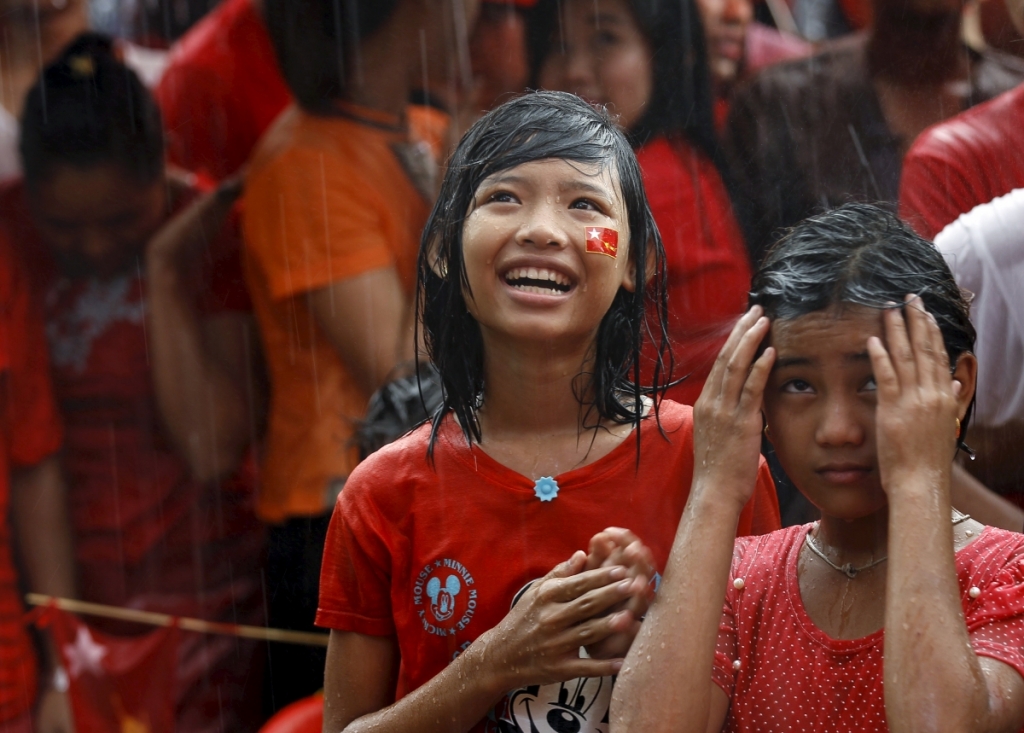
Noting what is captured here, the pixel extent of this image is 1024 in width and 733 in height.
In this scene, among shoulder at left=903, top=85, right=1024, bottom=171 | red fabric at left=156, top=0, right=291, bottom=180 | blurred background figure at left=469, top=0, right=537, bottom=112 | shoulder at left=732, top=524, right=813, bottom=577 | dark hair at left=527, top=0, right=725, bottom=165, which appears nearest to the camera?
shoulder at left=732, top=524, right=813, bottom=577

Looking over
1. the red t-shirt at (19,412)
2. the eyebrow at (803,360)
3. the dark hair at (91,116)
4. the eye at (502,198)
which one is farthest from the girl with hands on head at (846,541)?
the red t-shirt at (19,412)

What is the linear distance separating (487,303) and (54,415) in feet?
5.03

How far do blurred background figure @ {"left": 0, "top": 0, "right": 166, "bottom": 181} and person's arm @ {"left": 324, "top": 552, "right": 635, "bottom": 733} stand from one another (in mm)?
1610

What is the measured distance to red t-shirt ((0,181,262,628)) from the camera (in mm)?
2684

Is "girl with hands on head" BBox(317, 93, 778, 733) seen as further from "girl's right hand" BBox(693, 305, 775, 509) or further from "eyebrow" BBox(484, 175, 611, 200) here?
"girl's right hand" BBox(693, 305, 775, 509)

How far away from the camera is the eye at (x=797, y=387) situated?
1396 mm

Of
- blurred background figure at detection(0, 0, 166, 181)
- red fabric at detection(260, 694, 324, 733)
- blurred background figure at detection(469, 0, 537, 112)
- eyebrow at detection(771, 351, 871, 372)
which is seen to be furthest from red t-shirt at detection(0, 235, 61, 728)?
eyebrow at detection(771, 351, 871, 372)

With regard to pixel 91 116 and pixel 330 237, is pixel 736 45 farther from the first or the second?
pixel 91 116

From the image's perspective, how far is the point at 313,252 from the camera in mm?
2479

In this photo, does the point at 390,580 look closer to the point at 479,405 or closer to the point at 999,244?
the point at 479,405

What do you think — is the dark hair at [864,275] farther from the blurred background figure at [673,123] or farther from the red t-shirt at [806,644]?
the blurred background figure at [673,123]

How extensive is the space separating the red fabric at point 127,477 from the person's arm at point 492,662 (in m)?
1.07

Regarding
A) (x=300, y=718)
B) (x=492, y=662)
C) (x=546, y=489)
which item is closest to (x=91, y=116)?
(x=300, y=718)

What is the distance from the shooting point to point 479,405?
1.70 meters
